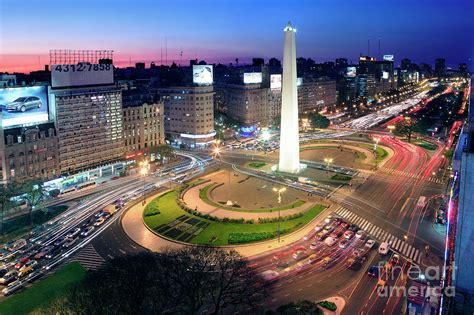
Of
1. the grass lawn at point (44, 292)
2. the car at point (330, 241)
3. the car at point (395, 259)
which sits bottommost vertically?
the grass lawn at point (44, 292)

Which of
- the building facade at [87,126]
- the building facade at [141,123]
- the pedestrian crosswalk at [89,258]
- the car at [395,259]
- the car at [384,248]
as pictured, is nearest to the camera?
the car at [395,259]

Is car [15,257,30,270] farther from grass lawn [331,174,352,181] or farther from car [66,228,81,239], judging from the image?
grass lawn [331,174,352,181]

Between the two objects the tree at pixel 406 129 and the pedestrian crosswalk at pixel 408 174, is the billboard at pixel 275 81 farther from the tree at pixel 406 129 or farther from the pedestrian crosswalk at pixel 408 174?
the pedestrian crosswalk at pixel 408 174

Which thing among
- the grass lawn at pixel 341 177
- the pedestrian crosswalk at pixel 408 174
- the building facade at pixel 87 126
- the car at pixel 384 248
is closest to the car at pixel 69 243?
the building facade at pixel 87 126

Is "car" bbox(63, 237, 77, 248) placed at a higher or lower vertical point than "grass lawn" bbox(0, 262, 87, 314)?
higher

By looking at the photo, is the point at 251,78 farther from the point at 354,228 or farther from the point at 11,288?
the point at 11,288

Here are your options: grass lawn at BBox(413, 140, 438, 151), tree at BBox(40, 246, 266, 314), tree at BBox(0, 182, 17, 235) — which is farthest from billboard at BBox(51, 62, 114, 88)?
grass lawn at BBox(413, 140, 438, 151)

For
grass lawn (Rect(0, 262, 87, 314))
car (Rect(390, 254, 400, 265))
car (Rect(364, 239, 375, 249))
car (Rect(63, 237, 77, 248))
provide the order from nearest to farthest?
grass lawn (Rect(0, 262, 87, 314)), car (Rect(390, 254, 400, 265)), car (Rect(364, 239, 375, 249)), car (Rect(63, 237, 77, 248))
